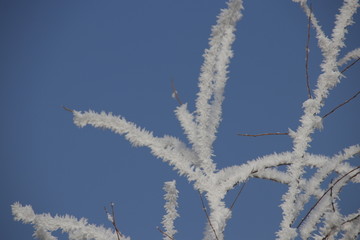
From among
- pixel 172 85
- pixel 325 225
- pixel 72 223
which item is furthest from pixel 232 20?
pixel 72 223

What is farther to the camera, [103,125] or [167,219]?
[167,219]

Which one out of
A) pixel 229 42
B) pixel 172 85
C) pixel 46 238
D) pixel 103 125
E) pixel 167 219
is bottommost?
pixel 46 238

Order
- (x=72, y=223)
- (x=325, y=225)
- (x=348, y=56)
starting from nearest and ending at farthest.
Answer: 1. (x=325, y=225)
2. (x=72, y=223)
3. (x=348, y=56)

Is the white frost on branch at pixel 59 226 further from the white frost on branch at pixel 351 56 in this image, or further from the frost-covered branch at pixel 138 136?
the white frost on branch at pixel 351 56

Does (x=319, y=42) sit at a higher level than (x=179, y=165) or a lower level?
higher

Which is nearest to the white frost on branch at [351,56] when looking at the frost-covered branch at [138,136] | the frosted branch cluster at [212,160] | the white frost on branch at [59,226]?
the frosted branch cluster at [212,160]

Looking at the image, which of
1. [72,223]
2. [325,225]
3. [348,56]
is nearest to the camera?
[325,225]

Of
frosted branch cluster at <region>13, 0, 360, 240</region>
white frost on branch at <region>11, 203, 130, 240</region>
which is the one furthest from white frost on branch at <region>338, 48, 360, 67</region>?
white frost on branch at <region>11, 203, 130, 240</region>

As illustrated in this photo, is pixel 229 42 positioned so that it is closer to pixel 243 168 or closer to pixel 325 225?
pixel 243 168

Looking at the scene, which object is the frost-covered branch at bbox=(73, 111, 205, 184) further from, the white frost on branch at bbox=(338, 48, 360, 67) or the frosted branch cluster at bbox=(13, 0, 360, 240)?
the white frost on branch at bbox=(338, 48, 360, 67)
